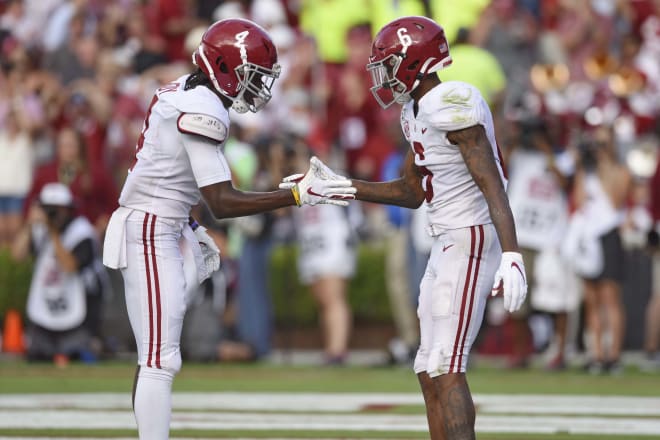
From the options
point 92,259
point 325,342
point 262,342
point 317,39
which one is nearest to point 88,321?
point 92,259

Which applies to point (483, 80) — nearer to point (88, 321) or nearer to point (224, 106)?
point (88, 321)

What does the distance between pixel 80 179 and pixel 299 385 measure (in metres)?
3.41

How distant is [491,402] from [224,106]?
3850 millimetres

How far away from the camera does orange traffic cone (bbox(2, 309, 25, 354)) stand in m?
13.3

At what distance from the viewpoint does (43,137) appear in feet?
47.5

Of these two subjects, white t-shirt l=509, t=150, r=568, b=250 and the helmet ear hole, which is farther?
white t-shirt l=509, t=150, r=568, b=250

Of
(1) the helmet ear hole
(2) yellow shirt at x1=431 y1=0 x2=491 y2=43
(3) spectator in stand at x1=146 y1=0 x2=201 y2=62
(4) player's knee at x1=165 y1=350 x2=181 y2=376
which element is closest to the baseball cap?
(3) spectator in stand at x1=146 y1=0 x2=201 y2=62

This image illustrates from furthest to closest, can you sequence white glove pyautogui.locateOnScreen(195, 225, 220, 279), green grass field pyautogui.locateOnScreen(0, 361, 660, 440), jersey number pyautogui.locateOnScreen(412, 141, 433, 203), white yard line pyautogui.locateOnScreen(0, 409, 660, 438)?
white yard line pyautogui.locateOnScreen(0, 409, 660, 438) < green grass field pyautogui.locateOnScreen(0, 361, 660, 440) < white glove pyautogui.locateOnScreen(195, 225, 220, 279) < jersey number pyautogui.locateOnScreen(412, 141, 433, 203)

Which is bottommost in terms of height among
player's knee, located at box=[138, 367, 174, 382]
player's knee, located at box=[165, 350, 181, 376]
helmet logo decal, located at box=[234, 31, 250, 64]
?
player's knee, located at box=[138, 367, 174, 382]

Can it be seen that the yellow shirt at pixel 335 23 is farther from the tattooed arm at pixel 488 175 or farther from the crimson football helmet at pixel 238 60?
the tattooed arm at pixel 488 175

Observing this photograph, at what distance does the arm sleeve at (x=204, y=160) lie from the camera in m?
6.33

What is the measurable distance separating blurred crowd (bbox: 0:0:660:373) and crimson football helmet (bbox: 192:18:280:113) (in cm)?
534

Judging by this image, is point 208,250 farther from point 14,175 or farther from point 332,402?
point 14,175

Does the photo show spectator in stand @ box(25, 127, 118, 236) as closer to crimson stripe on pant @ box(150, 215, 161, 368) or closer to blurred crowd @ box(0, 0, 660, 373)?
blurred crowd @ box(0, 0, 660, 373)
